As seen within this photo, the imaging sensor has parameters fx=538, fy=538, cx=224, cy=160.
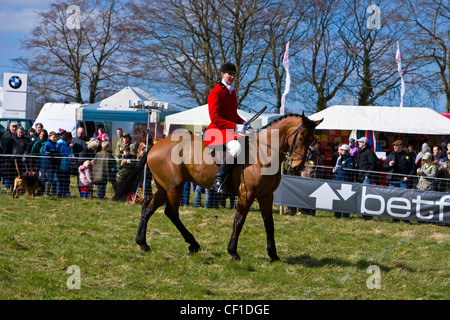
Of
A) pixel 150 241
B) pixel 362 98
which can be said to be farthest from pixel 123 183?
pixel 362 98

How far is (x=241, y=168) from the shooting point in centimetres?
755

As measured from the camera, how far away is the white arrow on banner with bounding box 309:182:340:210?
12625 millimetres

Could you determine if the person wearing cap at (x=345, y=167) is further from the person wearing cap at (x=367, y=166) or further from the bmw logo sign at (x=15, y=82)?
the bmw logo sign at (x=15, y=82)

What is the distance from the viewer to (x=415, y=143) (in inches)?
706

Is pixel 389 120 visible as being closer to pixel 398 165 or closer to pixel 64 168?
pixel 398 165

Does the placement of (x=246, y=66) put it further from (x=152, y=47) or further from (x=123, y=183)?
(x=123, y=183)

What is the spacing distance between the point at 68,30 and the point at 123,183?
23026mm

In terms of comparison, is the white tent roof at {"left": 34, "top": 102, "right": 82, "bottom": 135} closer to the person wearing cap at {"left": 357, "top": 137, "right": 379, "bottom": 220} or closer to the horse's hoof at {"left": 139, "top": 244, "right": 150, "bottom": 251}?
the person wearing cap at {"left": 357, "top": 137, "right": 379, "bottom": 220}

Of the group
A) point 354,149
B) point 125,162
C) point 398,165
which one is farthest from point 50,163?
point 398,165

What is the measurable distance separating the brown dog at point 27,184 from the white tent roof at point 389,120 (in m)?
8.41

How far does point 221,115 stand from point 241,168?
793 mm

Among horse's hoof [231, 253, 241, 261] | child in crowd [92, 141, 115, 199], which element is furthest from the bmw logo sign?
horse's hoof [231, 253, 241, 261]
